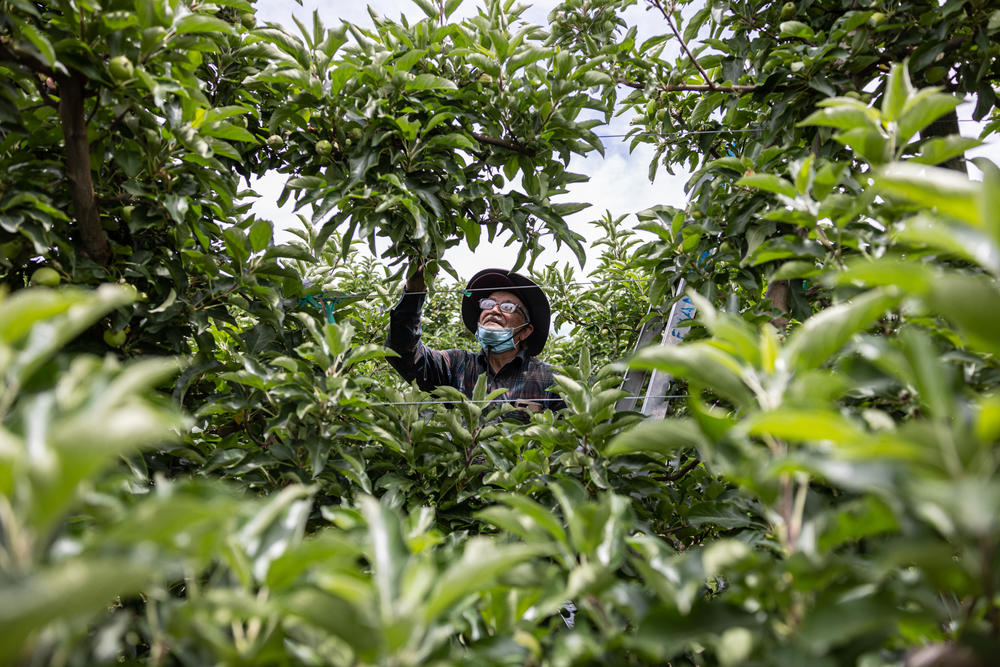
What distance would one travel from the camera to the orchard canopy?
1.94 ft

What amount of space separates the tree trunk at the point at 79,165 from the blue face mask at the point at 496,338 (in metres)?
2.83

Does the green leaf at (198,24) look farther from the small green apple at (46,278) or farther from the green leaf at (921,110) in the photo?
the green leaf at (921,110)

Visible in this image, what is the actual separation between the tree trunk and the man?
95.1 inches

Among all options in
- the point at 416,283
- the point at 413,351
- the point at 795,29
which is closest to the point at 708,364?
the point at 795,29

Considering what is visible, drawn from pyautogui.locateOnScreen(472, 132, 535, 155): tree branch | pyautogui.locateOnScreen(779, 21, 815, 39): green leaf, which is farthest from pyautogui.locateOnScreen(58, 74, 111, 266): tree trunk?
pyautogui.locateOnScreen(779, 21, 815, 39): green leaf

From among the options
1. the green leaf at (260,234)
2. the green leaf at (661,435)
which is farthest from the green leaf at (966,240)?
the green leaf at (260,234)

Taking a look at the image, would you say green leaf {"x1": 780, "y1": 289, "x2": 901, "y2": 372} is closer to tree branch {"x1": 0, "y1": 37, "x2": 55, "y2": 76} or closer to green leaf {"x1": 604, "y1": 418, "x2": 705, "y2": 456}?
green leaf {"x1": 604, "y1": 418, "x2": 705, "y2": 456}

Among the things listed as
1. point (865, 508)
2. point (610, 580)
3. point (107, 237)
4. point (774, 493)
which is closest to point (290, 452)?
point (107, 237)

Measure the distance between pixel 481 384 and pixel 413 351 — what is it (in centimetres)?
177

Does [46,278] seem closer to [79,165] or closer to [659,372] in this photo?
[79,165]

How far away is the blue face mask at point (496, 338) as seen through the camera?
14.0ft

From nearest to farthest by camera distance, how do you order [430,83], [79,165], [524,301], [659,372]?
[79,165]
[430,83]
[659,372]
[524,301]

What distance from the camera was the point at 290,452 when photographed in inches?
64.2

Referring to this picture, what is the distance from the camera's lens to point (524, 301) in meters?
4.68
